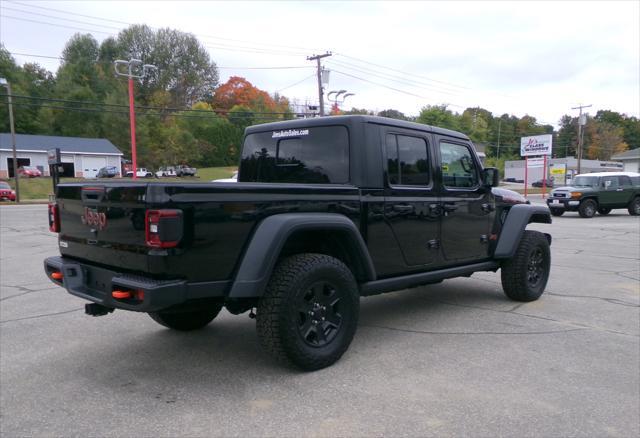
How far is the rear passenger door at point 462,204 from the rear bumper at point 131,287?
101 inches

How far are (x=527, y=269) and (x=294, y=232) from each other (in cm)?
352

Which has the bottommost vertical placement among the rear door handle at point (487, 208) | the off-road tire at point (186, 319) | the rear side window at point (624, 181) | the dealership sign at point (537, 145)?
the off-road tire at point (186, 319)

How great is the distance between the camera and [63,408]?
320cm

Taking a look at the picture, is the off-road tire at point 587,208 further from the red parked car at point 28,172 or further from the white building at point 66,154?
the white building at point 66,154

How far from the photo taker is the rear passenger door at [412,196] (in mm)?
4406

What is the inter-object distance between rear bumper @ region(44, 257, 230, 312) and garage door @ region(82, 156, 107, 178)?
2222 inches

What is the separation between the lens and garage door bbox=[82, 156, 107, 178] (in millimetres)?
54875

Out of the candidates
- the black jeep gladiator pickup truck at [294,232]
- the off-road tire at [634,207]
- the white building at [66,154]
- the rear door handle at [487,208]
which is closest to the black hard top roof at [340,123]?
the black jeep gladiator pickup truck at [294,232]

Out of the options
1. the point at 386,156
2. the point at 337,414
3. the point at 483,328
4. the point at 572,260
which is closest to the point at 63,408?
the point at 337,414

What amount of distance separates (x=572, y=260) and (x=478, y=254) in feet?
16.7

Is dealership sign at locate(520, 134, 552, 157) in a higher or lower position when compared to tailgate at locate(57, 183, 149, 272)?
higher

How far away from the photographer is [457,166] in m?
5.29

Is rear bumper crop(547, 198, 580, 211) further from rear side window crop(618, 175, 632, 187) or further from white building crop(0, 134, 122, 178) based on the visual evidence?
white building crop(0, 134, 122, 178)

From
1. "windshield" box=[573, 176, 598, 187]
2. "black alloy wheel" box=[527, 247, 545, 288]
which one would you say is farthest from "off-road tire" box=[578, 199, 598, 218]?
"black alloy wheel" box=[527, 247, 545, 288]
